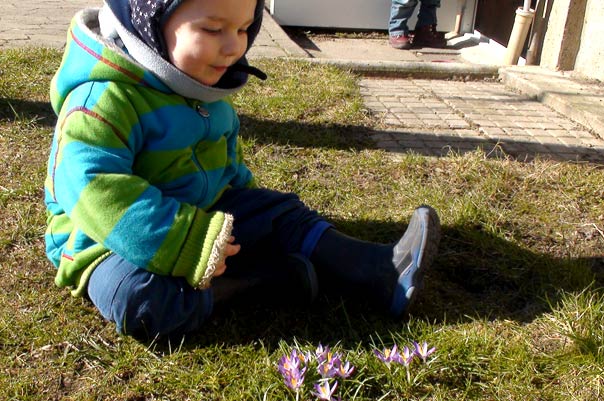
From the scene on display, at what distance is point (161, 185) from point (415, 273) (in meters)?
0.89

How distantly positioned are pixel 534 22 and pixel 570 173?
3.26m

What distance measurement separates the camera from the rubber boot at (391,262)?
7.87ft

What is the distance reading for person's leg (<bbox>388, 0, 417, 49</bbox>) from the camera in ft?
25.4

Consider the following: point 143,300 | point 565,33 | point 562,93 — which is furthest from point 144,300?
point 565,33

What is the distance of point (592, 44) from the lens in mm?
5688

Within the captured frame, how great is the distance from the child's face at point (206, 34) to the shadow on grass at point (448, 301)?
83 cm

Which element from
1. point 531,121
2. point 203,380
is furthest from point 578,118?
point 203,380

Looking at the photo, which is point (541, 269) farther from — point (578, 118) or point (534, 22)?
point (534, 22)

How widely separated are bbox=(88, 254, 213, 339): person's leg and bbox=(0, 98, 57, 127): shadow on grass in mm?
2021

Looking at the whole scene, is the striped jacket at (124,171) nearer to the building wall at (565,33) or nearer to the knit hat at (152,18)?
the knit hat at (152,18)

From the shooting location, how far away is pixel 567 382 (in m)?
2.11

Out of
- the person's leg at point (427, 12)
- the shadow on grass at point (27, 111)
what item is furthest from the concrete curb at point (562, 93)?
the shadow on grass at point (27, 111)

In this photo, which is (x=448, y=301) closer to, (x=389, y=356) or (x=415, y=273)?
(x=415, y=273)

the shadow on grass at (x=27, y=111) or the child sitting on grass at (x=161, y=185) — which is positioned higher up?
the child sitting on grass at (x=161, y=185)
